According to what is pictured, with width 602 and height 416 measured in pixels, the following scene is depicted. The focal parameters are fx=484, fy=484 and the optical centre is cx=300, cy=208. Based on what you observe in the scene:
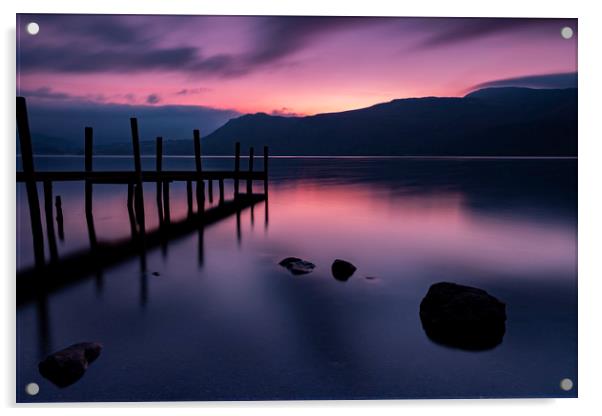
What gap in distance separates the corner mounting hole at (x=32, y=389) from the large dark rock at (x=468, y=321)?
3546 millimetres

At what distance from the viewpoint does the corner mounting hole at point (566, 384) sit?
430 centimetres

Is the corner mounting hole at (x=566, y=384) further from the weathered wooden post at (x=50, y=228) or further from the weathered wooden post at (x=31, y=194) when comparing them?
the weathered wooden post at (x=50, y=228)

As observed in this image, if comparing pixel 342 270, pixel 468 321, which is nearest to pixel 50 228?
pixel 342 270

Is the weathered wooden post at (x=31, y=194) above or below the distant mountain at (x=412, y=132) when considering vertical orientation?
below

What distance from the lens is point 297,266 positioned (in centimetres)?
723

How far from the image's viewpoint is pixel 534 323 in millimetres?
5234

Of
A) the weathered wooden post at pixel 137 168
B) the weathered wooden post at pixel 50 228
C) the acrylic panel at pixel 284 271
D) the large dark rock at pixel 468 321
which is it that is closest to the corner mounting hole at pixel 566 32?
the acrylic panel at pixel 284 271

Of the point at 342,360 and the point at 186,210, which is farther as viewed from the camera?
the point at 186,210

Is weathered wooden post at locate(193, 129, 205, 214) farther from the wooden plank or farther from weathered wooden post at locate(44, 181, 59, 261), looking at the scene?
weathered wooden post at locate(44, 181, 59, 261)

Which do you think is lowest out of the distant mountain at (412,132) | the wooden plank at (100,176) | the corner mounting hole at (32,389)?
the corner mounting hole at (32,389)

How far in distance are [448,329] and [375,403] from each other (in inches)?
49.2
